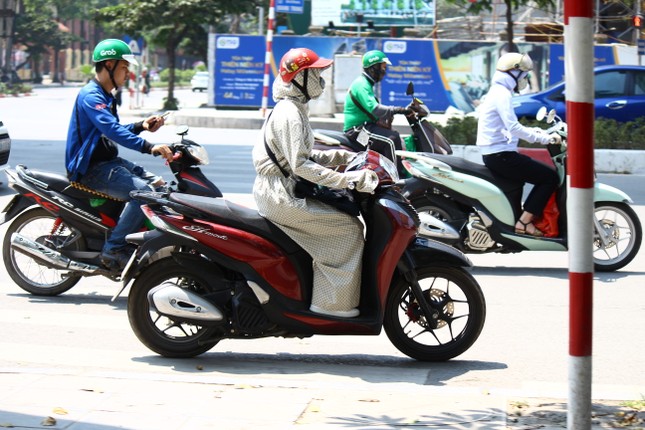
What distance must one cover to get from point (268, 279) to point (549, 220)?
3895 mm

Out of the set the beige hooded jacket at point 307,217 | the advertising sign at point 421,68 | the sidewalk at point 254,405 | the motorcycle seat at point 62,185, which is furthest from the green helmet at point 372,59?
the advertising sign at point 421,68

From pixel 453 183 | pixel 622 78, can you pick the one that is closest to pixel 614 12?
pixel 622 78

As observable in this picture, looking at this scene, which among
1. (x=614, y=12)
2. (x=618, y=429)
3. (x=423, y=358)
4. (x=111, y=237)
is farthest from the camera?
(x=614, y=12)

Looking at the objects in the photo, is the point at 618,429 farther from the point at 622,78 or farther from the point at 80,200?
the point at 622,78

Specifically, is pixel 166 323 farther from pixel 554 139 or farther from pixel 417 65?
pixel 417 65

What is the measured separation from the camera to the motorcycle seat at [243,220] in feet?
20.9

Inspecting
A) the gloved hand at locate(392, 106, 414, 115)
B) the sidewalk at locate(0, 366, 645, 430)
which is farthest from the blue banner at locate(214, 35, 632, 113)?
the sidewalk at locate(0, 366, 645, 430)

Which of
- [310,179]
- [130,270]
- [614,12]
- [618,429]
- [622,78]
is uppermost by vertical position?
[614,12]

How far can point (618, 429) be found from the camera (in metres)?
5.07

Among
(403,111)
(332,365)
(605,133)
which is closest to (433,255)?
(332,365)

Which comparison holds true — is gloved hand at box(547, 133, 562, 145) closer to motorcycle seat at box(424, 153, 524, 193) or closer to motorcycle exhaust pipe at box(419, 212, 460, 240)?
motorcycle seat at box(424, 153, 524, 193)

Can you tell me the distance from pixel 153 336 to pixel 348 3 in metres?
35.1

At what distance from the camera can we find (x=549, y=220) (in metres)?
9.59

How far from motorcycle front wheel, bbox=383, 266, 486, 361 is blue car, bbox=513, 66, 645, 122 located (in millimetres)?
15333
